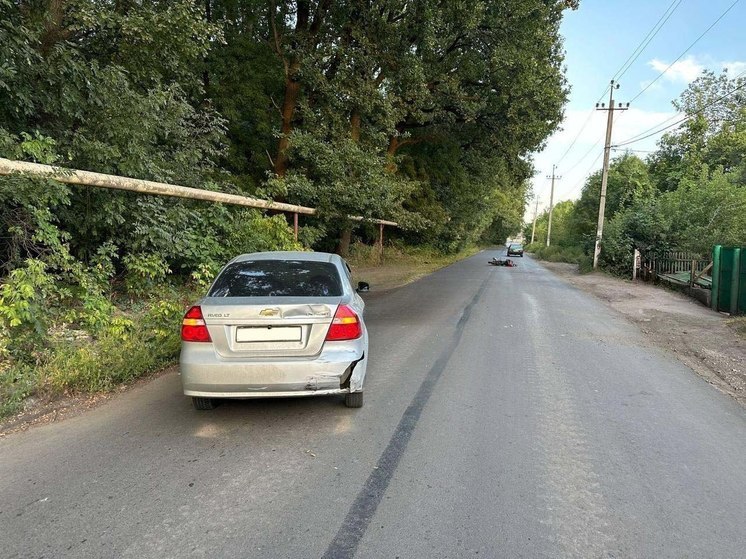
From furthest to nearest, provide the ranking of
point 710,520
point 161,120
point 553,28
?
point 553,28, point 161,120, point 710,520

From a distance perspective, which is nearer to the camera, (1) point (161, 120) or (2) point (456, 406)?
(2) point (456, 406)

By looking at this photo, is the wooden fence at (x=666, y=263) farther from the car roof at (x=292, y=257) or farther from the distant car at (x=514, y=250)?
the distant car at (x=514, y=250)

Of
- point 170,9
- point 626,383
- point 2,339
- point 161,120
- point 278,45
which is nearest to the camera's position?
point 2,339

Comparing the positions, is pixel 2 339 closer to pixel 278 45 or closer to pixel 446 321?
pixel 446 321

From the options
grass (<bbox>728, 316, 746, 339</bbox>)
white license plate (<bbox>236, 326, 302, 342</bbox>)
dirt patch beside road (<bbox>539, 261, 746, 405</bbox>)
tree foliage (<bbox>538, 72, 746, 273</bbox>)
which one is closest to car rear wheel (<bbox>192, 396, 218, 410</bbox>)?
white license plate (<bbox>236, 326, 302, 342</bbox>)

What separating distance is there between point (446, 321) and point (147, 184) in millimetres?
5892

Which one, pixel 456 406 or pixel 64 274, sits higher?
pixel 64 274

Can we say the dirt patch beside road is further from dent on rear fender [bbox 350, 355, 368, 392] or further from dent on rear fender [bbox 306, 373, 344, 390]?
dent on rear fender [bbox 306, 373, 344, 390]

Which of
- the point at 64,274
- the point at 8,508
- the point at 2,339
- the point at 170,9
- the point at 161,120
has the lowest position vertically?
the point at 8,508

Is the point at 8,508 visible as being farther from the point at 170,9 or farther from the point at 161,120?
the point at 170,9

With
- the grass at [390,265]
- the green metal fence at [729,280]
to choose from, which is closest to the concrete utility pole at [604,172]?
the grass at [390,265]

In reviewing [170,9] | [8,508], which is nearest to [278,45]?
[170,9]

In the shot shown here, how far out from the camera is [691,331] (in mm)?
9250

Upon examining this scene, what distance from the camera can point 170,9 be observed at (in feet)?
24.9
